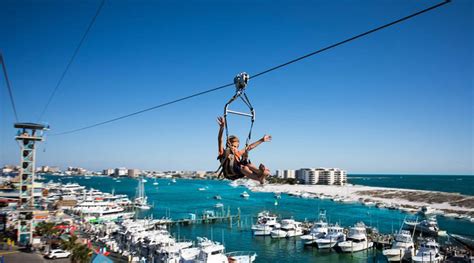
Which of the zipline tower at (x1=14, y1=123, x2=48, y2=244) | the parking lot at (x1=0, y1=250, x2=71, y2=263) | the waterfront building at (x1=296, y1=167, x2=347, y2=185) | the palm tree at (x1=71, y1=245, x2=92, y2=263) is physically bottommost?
the waterfront building at (x1=296, y1=167, x2=347, y2=185)

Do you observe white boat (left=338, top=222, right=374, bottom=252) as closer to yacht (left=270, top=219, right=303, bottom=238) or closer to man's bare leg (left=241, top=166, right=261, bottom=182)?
yacht (left=270, top=219, right=303, bottom=238)

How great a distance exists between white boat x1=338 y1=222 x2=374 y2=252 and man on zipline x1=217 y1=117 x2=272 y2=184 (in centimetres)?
2465

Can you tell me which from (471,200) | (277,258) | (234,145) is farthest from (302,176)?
(234,145)

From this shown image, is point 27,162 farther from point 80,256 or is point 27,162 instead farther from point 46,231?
point 80,256

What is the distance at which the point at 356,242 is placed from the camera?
1056 inches

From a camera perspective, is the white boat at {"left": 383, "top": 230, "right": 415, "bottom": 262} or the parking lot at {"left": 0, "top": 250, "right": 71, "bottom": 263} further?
the white boat at {"left": 383, "top": 230, "right": 415, "bottom": 262}

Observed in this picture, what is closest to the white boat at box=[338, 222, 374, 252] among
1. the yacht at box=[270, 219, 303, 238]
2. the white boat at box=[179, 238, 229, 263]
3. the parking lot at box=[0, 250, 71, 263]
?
the yacht at box=[270, 219, 303, 238]

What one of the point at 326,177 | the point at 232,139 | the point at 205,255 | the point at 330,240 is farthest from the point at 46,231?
the point at 326,177

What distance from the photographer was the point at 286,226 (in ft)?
106

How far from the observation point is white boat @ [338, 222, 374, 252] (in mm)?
26047

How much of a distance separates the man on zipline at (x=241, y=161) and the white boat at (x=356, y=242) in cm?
2465

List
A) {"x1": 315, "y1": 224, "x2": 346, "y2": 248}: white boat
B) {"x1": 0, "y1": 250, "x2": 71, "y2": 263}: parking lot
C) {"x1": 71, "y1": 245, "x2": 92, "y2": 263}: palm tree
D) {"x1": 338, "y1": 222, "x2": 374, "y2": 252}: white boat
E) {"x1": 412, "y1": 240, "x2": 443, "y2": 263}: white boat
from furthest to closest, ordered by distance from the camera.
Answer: {"x1": 315, "y1": 224, "x2": 346, "y2": 248}: white boat, {"x1": 338, "y1": 222, "x2": 374, "y2": 252}: white boat, {"x1": 412, "y1": 240, "x2": 443, "y2": 263}: white boat, {"x1": 0, "y1": 250, "x2": 71, "y2": 263}: parking lot, {"x1": 71, "y1": 245, "x2": 92, "y2": 263}: palm tree

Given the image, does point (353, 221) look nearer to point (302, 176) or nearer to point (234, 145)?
point (234, 145)

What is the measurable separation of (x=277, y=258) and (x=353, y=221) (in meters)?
21.3
